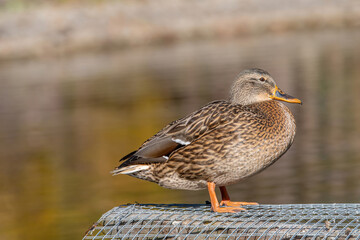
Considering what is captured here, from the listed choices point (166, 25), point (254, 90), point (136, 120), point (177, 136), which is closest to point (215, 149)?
point (177, 136)

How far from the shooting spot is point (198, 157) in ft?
18.0

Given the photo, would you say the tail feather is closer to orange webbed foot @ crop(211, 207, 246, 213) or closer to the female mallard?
the female mallard

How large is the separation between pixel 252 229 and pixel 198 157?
2.54 ft

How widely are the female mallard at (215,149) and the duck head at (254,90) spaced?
0.72 feet

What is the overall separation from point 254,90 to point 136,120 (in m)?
10.3

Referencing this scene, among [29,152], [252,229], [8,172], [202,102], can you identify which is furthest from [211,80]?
[252,229]

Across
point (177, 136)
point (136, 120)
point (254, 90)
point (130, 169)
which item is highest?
point (254, 90)

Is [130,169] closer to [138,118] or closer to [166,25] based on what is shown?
[138,118]

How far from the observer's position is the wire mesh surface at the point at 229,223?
478 cm

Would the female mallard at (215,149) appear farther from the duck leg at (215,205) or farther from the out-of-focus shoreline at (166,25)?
the out-of-focus shoreline at (166,25)

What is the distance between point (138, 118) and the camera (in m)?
16.5

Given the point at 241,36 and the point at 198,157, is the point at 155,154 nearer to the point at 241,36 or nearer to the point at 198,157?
the point at 198,157

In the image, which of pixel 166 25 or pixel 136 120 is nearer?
pixel 136 120

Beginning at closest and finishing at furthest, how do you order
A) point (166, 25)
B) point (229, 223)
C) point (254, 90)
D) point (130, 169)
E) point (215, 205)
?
point (229, 223), point (215, 205), point (130, 169), point (254, 90), point (166, 25)
